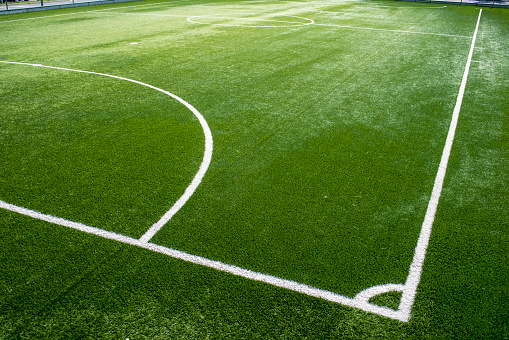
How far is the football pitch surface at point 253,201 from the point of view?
3.18 m

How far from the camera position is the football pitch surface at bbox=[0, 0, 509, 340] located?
3180 mm

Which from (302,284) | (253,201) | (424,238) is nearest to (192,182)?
(253,201)

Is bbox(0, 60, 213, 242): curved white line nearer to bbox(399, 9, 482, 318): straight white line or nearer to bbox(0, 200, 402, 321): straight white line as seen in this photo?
bbox(0, 200, 402, 321): straight white line

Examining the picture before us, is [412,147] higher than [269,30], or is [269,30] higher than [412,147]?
[269,30]

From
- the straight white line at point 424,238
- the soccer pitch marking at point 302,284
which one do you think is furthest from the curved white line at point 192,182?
the straight white line at point 424,238

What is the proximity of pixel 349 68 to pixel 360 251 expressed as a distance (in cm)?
762

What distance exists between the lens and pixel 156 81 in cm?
910

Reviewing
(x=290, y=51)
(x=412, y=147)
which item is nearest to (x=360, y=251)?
(x=412, y=147)

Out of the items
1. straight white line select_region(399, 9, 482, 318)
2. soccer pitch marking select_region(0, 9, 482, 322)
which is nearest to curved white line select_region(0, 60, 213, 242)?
soccer pitch marking select_region(0, 9, 482, 322)

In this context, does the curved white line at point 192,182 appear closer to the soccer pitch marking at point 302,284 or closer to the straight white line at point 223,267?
the soccer pitch marking at point 302,284

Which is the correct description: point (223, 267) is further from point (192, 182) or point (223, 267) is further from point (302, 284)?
point (192, 182)

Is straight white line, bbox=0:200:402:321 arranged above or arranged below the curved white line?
below

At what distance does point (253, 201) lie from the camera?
4.61 metres

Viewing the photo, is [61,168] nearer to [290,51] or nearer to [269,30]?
[290,51]
